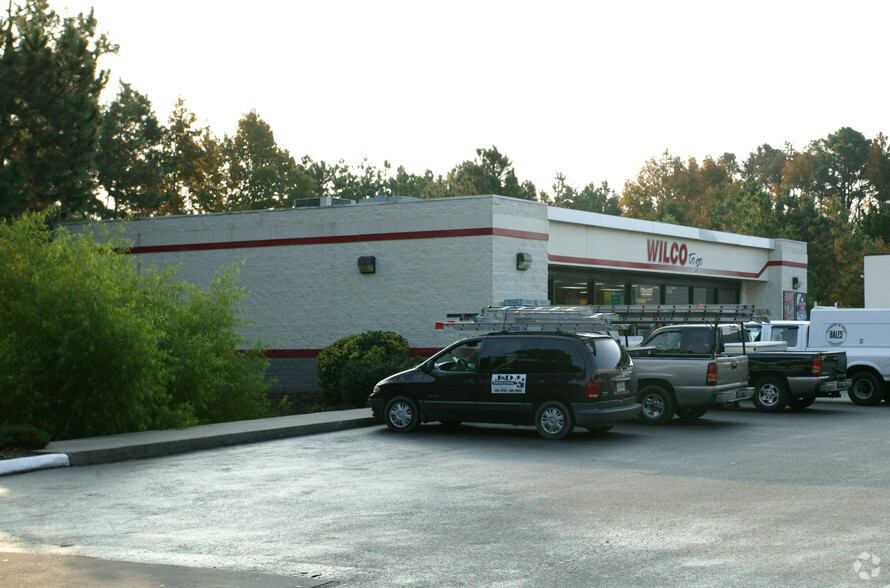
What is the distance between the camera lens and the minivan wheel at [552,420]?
16.3m

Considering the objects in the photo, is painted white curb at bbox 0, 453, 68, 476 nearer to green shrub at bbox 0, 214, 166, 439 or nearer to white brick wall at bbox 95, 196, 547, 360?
green shrub at bbox 0, 214, 166, 439

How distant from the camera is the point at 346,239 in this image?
27.7 m

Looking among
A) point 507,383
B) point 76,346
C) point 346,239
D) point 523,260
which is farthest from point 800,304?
point 76,346

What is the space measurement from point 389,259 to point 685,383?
34.5 feet

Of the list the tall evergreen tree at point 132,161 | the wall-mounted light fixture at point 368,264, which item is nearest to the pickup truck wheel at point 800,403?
the wall-mounted light fixture at point 368,264

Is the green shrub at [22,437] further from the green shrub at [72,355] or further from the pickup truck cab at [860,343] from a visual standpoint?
the pickup truck cab at [860,343]

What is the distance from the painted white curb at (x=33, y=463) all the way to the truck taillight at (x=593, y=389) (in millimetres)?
7724

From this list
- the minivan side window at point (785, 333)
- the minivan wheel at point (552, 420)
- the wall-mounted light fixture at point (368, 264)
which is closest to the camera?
the minivan wheel at point (552, 420)

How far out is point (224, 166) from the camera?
241 feet

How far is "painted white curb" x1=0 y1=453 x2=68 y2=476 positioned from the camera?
1321cm

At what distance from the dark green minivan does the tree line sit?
8042 mm

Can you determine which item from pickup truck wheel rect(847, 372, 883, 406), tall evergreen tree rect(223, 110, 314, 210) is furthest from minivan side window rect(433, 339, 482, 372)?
tall evergreen tree rect(223, 110, 314, 210)

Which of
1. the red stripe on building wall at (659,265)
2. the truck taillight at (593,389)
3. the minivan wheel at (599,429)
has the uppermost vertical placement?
the red stripe on building wall at (659,265)

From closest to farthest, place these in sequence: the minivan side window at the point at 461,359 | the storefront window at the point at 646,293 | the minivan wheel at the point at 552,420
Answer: the minivan wheel at the point at 552,420 < the minivan side window at the point at 461,359 < the storefront window at the point at 646,293
